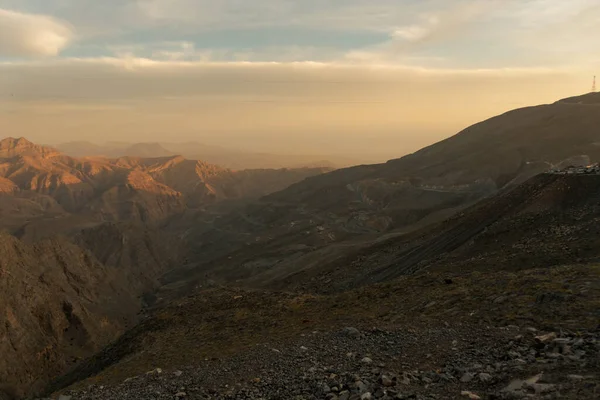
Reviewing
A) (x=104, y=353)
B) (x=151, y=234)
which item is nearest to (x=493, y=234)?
(x=104, y=353)

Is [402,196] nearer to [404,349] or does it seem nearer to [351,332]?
[351,332]

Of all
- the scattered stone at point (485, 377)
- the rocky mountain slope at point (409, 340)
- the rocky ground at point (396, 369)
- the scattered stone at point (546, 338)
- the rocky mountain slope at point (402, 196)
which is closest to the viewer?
the rocky ground at point (396, 369)

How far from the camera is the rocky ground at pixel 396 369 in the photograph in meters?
9.15

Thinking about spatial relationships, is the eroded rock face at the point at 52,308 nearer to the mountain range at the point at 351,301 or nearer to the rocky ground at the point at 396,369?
the mountain range at the point at 351,301

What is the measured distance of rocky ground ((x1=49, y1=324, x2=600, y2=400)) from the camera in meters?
9.15

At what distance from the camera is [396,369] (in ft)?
38.1

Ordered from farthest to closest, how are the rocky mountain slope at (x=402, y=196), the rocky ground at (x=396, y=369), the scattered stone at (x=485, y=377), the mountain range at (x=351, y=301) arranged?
the rocky mountain slope at (x=402, y=196) → the mountain range at (x=351, y=301) → the scattered stone at (x=485, y=377) → the rocky ground at (x=396, y=369)

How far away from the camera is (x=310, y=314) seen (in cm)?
2178

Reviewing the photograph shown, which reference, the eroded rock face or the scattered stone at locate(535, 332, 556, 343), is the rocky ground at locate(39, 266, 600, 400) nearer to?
the scattered stone at locate(535, 332, 556, 343)

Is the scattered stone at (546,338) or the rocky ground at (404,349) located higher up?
the scattered stone at (546,338)

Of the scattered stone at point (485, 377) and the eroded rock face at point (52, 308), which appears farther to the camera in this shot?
the eroded rock face at point (52, 308)

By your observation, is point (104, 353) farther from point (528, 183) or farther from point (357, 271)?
point (528, 183)

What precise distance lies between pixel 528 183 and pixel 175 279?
117m

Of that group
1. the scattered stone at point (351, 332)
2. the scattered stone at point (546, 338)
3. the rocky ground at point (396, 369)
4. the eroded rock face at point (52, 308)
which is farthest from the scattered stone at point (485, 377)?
the eroded rock face at point (52, 308)
